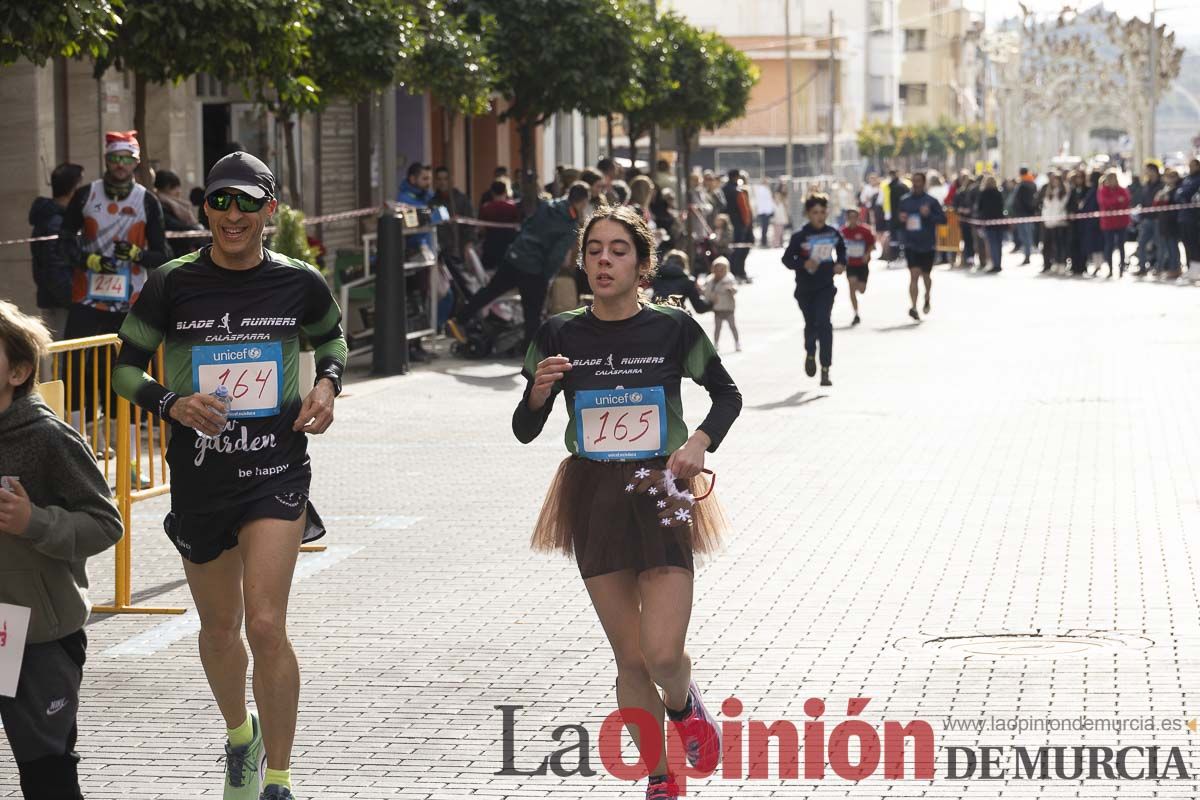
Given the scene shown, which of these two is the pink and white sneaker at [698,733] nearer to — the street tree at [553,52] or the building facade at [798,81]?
the street tree at [553,52]

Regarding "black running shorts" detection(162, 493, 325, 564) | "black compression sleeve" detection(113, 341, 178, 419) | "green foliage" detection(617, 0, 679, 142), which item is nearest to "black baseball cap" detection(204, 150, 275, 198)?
"black compression sleeve" detection(113, 341, 178, 419)

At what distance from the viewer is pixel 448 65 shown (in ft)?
72.2

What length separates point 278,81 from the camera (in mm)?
15969

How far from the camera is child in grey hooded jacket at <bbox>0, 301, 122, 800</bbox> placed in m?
5.01

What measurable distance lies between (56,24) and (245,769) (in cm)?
656

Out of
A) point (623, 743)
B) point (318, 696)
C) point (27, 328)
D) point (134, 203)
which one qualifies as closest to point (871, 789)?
point (623, 743)

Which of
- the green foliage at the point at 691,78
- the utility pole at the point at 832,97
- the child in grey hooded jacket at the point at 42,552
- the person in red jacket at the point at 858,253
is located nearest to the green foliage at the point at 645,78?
the green foliage at the point at 691,78

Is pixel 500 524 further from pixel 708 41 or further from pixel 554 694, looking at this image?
pixel 708 41

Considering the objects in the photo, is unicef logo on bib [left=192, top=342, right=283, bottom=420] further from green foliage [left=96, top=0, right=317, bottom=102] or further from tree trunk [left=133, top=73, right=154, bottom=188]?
tree trunk [left=133, top=73, right=154, bottom=188]

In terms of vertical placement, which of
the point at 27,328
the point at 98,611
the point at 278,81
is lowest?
the point at 98,611

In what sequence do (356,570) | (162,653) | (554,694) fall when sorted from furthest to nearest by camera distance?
(356,570) < (162,653) < (554,694)

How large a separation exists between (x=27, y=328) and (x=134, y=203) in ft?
29.5

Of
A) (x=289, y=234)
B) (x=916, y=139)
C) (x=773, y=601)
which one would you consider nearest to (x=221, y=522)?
(x=773, y=601)

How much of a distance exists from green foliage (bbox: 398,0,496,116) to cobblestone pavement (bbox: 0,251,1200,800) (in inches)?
228
